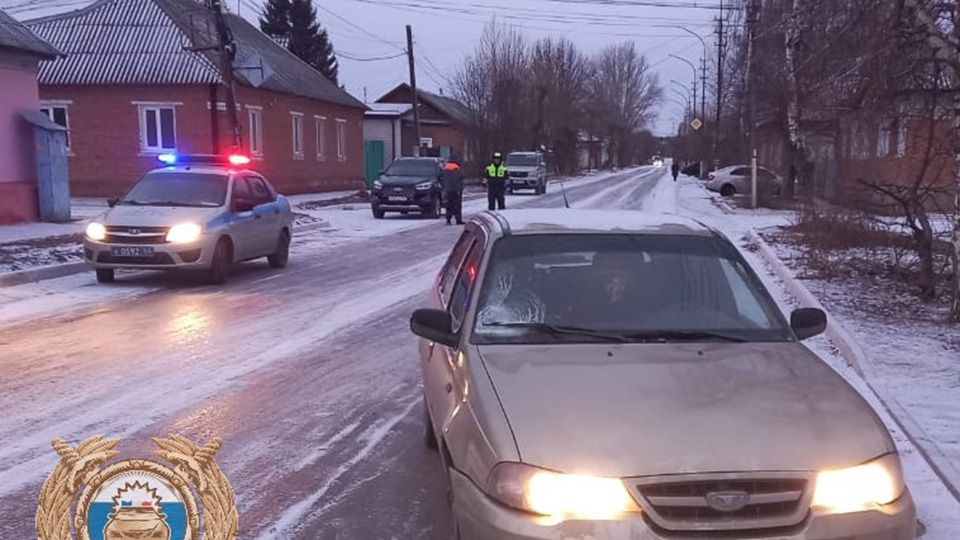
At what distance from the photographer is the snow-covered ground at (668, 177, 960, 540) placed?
15.8ft

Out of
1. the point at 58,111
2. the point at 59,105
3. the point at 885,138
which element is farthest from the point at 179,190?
the point at 58,111

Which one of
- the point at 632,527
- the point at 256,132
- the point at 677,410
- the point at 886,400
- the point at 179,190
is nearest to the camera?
the point at 632,527

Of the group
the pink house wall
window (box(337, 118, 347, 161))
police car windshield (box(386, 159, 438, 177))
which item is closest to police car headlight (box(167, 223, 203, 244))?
the pink house wall

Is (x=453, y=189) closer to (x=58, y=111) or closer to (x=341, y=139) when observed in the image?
(x=58, y=111)

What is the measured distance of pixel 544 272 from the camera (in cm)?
448

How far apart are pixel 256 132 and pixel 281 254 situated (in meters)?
21.4

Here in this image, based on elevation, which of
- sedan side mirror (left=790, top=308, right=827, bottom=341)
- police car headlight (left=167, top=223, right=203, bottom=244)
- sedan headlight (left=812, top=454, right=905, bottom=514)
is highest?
sedan side mirror (left=790, top=308, right=827, bottom=341)

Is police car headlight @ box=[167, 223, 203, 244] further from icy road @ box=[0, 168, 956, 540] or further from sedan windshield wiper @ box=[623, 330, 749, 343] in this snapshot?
sedan windshield wiper @ box=[623, 330, 749, 343]

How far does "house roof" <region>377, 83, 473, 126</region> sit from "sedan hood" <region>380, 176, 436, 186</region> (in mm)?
32232

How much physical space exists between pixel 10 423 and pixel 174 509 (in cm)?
326

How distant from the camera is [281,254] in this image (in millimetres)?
15039

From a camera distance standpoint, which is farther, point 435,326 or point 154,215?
point 154,215

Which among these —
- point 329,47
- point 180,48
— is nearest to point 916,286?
point 180,48

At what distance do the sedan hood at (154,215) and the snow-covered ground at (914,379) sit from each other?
7.94m
